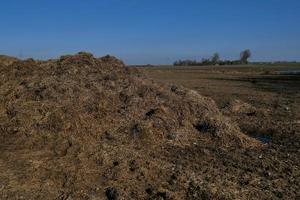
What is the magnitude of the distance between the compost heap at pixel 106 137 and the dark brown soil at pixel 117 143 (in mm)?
20

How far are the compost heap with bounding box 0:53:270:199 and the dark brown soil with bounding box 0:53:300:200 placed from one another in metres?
0.02

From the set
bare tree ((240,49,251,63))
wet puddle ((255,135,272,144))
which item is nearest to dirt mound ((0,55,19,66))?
wet puddle ((255,135,272,144))

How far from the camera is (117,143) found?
32.6 feet

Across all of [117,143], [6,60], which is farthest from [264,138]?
[6,60]

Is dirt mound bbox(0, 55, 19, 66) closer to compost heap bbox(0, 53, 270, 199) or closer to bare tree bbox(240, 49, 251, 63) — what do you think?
compost heap bbox(0, 53, 270, 199)

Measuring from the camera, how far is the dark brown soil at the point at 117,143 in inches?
305

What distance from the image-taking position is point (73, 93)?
37.3 feet

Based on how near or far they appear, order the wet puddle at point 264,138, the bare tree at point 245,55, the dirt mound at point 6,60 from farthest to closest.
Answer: the bare tree at point 245,55 → the dirt mound at point 6,60 → the wet puddle at point 264,138

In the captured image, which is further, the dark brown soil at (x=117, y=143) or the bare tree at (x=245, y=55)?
the bare tree at (x=245, y=55)

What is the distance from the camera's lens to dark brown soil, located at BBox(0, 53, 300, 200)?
7742 mm

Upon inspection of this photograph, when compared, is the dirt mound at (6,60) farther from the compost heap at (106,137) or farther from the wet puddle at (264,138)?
the wet puddle at (264,138)

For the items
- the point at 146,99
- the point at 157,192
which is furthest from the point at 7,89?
the point at 157,192

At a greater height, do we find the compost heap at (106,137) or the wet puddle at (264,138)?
the compost heap at (106,137)

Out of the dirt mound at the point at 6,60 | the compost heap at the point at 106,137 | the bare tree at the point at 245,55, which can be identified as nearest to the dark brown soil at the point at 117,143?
the compost heap at the point at 106,137
